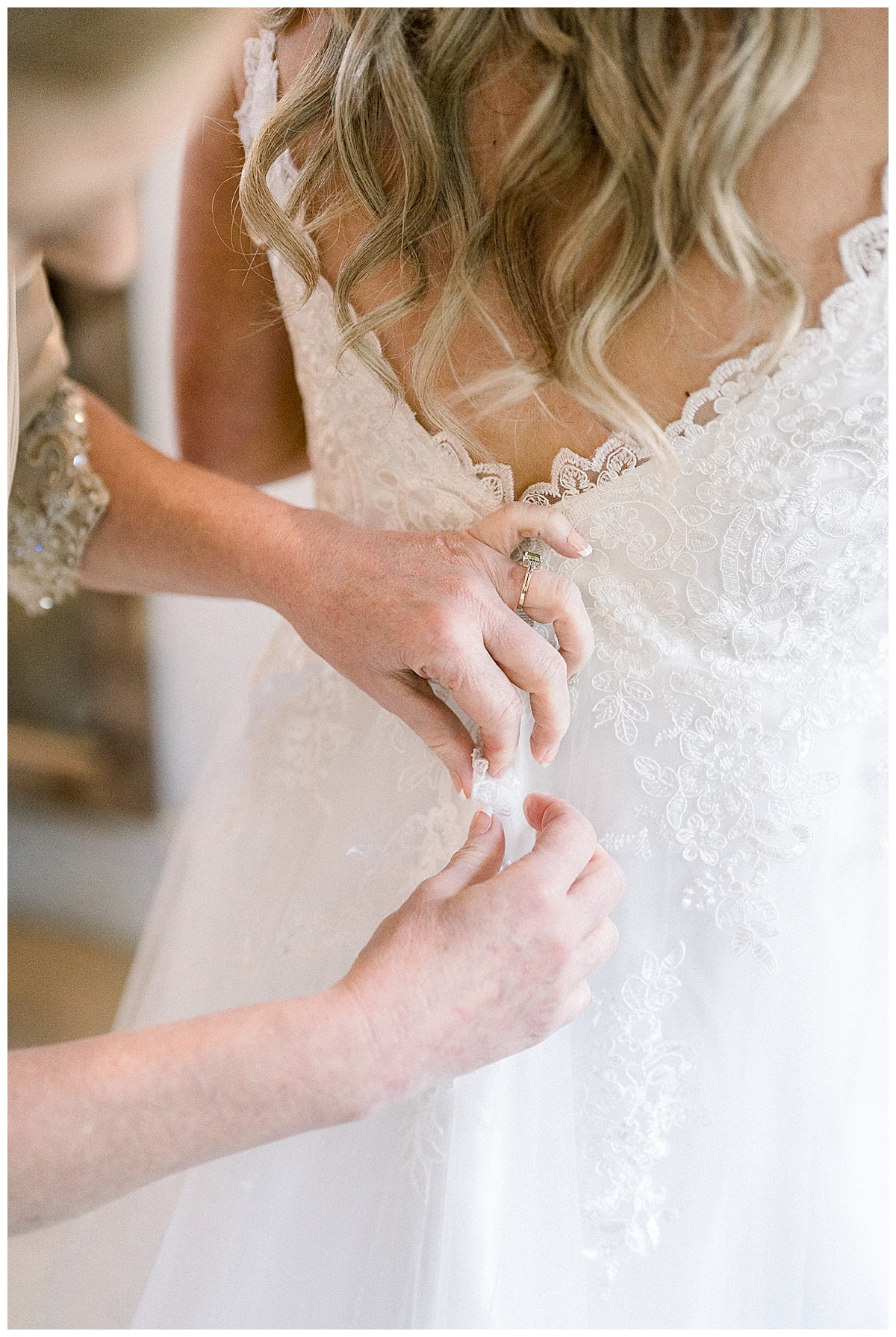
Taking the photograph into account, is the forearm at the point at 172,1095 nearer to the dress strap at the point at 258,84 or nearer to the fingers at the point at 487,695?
the fingers at the point at 487,695

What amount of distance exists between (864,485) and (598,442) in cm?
15

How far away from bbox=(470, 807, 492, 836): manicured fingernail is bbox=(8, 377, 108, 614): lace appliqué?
1.42 feet

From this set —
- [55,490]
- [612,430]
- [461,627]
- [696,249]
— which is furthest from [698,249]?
[55,490]

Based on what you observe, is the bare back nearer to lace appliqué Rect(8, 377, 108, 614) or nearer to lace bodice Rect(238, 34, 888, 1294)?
lace bodice Rect(238, 34, 888, 1294)

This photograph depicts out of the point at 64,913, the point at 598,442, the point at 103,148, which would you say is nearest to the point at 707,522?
the point at 598,442

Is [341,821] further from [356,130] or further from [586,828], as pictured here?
[356,130]

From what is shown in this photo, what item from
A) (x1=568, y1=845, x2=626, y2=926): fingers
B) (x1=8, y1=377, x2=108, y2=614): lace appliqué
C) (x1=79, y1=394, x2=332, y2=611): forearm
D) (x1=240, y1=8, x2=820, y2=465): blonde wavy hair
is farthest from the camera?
(x1=8, y1=377, x2=108, y2=614): lace appliqué

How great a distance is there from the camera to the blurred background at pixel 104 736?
1.73 m

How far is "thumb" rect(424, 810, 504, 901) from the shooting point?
54 cm

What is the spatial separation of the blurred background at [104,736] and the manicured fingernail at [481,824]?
3.72 feet

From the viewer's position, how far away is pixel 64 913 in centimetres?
204

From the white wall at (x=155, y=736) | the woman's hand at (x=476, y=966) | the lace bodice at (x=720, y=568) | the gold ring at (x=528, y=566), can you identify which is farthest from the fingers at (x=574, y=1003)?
the white wall at (x=155, y=736)

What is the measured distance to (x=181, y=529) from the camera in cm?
75

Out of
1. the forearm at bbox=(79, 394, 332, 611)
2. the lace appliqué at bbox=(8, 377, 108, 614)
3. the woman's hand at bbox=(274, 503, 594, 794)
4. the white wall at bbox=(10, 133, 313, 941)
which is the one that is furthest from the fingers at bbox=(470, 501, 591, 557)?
the white wall at bbox=(10, 133, 313, 941)
